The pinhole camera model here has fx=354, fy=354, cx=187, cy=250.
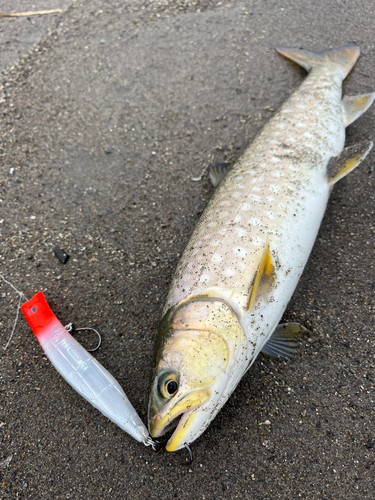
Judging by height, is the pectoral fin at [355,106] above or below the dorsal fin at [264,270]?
above

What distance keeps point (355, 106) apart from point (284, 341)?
274cm

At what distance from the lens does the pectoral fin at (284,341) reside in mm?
2721

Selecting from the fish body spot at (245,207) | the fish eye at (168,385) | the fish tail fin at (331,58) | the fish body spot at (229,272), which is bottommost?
the fish eye at (168,385)

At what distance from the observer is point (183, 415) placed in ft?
7.27

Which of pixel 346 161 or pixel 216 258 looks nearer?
pixel 216 258

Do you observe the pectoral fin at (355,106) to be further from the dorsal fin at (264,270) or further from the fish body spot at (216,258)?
the fish body spot at (216,258)

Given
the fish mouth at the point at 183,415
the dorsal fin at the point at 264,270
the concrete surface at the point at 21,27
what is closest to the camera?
the fish mouth at the point at 183,415

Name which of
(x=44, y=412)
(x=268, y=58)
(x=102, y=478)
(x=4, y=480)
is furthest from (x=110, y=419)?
(x=268, y=58)

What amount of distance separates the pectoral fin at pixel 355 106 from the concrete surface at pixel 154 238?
230mm

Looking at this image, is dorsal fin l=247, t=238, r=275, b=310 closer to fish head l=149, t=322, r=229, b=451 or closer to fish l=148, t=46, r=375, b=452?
fish l=148, t=46, r=375, b=452

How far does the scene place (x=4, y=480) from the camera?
2398 millimetres

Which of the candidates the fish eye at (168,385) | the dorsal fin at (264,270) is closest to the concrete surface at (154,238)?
the fish eye at (168,385)

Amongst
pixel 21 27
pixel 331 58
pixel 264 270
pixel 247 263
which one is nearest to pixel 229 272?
pixel 247 263

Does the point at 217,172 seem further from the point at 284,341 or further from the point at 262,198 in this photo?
the point at 284,341
